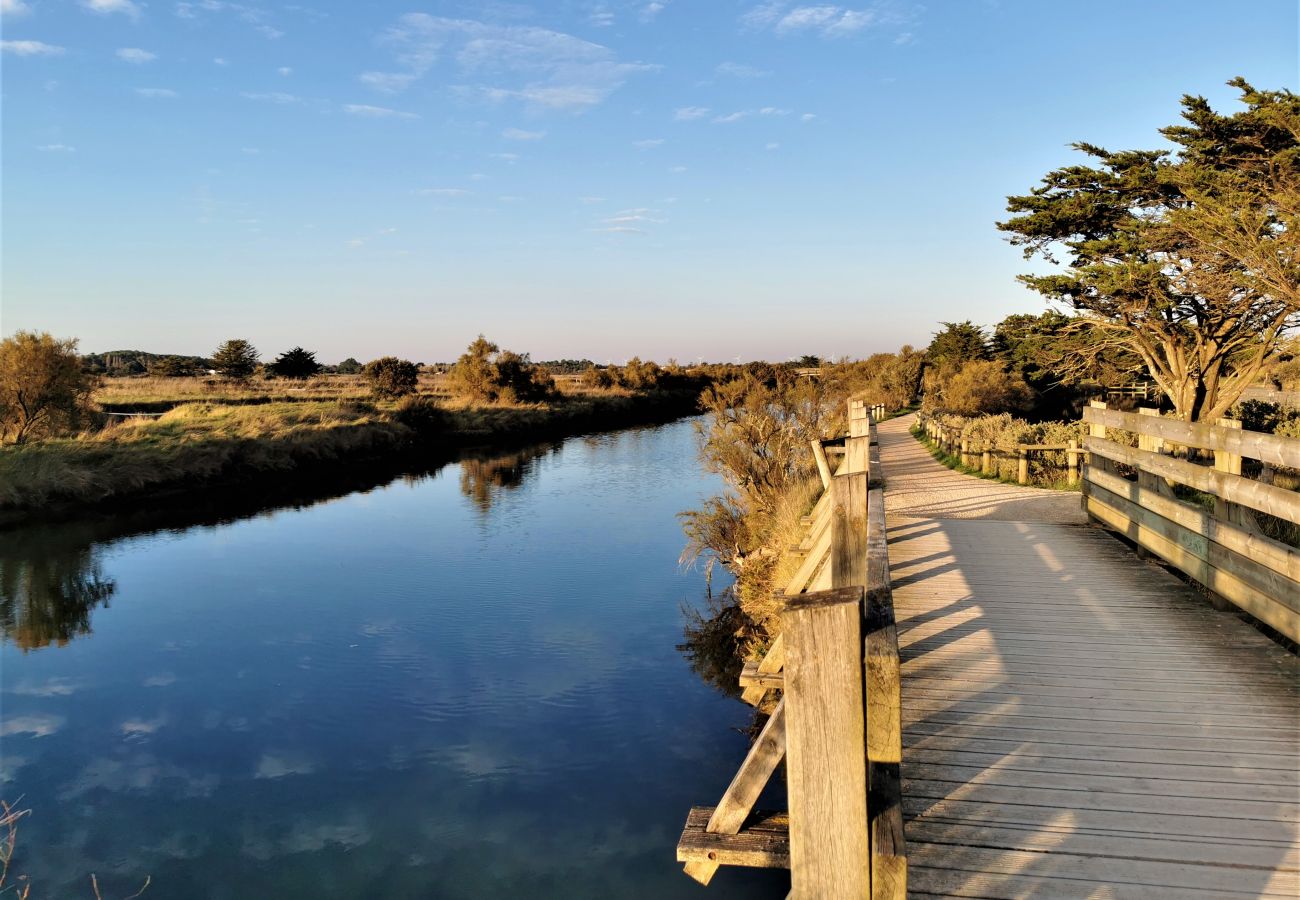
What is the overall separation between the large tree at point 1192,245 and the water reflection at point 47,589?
2387cm

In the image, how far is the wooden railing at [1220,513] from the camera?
5.17 m

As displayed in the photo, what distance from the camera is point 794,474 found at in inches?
605

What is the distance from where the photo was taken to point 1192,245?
2138cm

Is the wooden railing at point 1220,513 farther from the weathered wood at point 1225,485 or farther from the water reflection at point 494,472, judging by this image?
the water reflection at point 494,472

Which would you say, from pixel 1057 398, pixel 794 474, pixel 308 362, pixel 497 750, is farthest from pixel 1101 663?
pixel 308 362

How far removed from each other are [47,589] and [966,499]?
53.6ft

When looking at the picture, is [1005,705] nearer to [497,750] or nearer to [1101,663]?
[1101,663]

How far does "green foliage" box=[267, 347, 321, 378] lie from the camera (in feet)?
218

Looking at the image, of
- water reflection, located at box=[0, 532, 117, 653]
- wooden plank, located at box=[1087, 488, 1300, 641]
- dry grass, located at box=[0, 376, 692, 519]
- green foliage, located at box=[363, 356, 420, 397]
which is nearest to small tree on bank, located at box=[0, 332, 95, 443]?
dry grass, located at box=[0, 376, 692, 519]

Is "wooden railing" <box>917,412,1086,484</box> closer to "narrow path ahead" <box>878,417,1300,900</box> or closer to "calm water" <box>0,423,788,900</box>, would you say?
"calm water" <box>0,423,788,900</box>

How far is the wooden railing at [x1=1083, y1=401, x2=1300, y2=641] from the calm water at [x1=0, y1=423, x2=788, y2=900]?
4184 millimetres

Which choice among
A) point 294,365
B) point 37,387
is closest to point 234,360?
point 294,365

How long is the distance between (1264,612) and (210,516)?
22.0 meters

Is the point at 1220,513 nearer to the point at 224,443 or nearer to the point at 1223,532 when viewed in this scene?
the point at 1223,532
